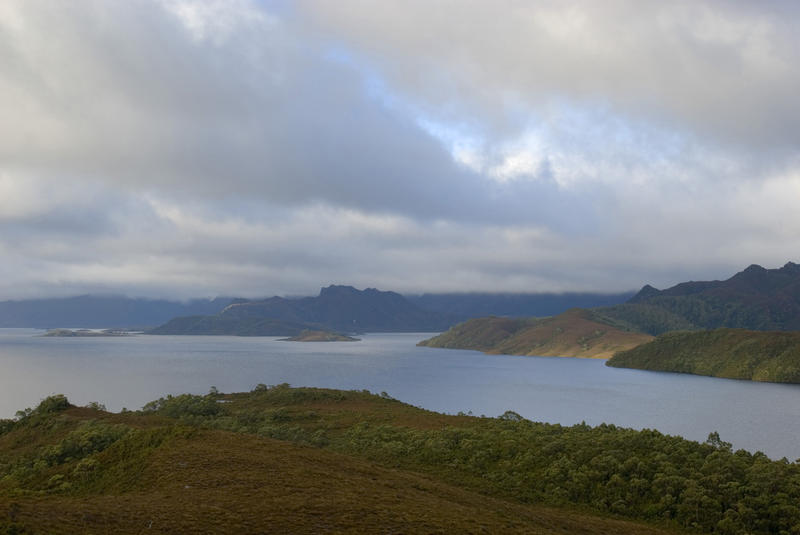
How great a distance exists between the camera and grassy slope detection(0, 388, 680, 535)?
73.2 feet

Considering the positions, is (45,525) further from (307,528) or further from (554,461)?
(554,461)

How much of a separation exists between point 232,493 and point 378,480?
1004cm

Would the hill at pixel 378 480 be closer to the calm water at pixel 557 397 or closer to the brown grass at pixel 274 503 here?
the brown grass at pixel 274 503

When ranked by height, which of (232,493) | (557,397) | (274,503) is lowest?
(557,397)

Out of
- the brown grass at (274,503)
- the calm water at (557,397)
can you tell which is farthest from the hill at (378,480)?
the calm water at (557,397)

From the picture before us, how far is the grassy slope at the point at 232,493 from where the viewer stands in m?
22.3

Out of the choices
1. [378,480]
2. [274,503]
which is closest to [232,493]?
[274,503]

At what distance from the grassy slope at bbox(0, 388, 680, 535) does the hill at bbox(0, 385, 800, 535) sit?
0.11 m

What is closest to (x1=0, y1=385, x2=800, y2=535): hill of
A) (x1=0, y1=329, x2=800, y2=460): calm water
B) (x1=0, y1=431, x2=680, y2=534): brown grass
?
(x1=0, y1=431, x2=680, y2=534): brown grass

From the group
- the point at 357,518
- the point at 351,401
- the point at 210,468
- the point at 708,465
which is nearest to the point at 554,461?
the point at 708,465

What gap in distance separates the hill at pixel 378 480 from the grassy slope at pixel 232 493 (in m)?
0.11

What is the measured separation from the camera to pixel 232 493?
2653cm

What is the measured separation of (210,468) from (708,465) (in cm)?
3696

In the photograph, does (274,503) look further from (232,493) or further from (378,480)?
(378,480)
